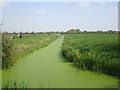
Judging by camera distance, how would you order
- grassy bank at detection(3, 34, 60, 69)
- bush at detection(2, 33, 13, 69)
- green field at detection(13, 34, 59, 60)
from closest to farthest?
bush at detection(2, 33, 13, 69), grassy bank at detection(3, 34, 60, 69), green field at detection(13, 34, 59, 60)

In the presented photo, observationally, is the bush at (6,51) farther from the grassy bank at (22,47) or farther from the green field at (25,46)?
the green field at (25,46)

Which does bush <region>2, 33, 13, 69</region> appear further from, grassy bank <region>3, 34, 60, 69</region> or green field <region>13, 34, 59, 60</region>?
green field <region>13, 34, 59, 60</region>

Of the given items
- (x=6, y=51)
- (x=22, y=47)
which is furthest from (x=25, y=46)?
(x=6, y=51)

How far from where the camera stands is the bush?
7.37 meters

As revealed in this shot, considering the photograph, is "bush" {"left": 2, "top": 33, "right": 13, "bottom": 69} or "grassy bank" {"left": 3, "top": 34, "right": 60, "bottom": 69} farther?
"grassy bank" {"left": 3, "top": 34, "right": 60, "bottom": 69}

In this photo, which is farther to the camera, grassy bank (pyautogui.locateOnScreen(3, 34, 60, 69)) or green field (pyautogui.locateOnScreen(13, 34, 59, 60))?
green field (pyautogui.locateOnScreen(13, 34, 59, 60))

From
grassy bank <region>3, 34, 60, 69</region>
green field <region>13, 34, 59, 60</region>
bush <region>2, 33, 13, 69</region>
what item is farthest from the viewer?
green field <region>13, 34, 59, 60</region>

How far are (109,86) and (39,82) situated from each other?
2.43 m

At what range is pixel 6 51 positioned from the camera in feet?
25.2

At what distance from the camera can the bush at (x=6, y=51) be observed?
7.37m

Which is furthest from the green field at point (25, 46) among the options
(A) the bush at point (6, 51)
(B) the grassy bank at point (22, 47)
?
(A) the bush at point (6, 51)

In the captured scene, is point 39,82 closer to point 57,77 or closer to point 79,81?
point 57,77

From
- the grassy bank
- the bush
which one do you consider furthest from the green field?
the bush

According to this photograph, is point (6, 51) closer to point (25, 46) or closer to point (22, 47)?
point (22, 47)
